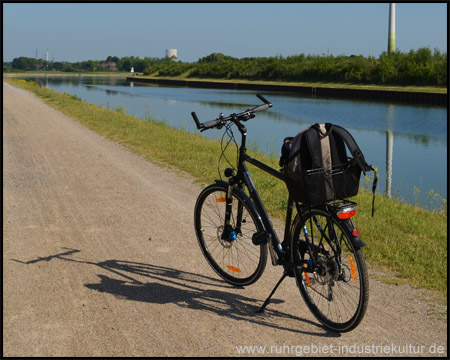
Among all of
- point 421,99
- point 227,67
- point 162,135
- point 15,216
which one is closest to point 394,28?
point 421,99

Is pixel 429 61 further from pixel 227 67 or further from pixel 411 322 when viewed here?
pixel 411 322

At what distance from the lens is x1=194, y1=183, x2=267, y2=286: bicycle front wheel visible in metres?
4.52

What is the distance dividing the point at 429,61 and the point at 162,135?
42995 mm

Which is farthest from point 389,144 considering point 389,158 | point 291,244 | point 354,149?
point 354,149

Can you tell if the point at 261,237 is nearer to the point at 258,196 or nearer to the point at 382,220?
the point at 258,196

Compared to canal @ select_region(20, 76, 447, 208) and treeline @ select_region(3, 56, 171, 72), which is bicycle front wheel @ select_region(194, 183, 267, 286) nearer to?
canal @ select_region(20, 76, 447, 208)

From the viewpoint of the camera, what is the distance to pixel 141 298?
4.45 meters

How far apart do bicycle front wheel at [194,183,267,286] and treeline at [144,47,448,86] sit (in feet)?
155

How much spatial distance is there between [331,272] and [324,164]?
30.1 inches

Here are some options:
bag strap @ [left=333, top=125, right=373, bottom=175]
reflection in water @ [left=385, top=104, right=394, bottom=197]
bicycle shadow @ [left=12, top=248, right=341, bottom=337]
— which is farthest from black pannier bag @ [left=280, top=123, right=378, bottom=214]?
reflection in water @ [left=385, top=104, right=394, bottom=197]

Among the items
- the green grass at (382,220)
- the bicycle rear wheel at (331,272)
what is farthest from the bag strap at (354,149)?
the green grass at (382,220)

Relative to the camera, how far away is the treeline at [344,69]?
5056cm

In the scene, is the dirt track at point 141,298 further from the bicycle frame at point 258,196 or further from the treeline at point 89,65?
the treeline at point 89,65

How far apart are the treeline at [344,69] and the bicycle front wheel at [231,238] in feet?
155
